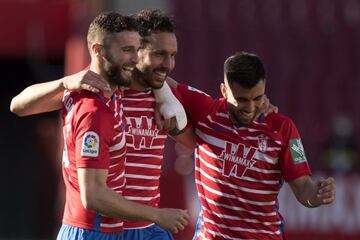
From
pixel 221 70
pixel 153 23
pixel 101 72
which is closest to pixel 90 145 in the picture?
pixel 101 72

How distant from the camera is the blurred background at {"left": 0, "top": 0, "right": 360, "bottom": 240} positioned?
42.4 ft

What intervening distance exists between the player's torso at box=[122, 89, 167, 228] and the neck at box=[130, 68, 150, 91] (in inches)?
1.2

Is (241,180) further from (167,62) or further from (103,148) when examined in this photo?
(103,148)

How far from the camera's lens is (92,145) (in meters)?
5.81

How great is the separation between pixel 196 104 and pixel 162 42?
546 mm

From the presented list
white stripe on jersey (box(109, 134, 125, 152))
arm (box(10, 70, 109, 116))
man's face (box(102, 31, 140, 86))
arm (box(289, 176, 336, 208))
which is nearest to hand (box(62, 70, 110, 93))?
arm (box(10, 70, 109, 116))

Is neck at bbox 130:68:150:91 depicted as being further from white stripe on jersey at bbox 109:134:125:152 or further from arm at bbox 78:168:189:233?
arm at bbox 78:168:189:233

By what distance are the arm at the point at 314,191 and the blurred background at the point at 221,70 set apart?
19.1ft

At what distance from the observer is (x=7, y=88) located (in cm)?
1745

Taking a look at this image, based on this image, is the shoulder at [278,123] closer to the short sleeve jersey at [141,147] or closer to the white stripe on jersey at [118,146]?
the short sleeve jersey at [141,147]

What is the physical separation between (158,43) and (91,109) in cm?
85

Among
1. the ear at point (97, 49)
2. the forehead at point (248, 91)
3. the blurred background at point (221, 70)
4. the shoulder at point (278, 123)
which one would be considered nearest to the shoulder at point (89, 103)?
the ear at point (97, 49)

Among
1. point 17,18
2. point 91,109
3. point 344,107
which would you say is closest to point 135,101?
point 91,109

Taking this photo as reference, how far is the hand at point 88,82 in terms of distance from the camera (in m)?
5.92
